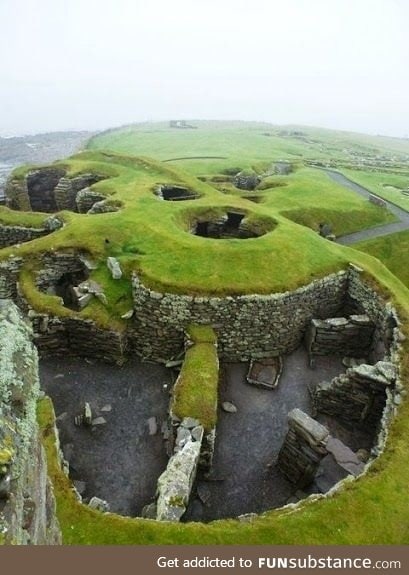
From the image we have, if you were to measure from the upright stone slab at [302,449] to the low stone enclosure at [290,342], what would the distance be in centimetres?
4

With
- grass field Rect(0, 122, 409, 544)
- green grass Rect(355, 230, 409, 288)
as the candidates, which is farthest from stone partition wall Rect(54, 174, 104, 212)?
green grass Rect(355, 230, 409, 288)

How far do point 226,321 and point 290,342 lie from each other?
4260mm

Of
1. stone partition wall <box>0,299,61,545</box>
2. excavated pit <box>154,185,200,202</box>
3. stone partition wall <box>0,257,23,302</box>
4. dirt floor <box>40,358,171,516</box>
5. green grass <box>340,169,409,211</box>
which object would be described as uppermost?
stone partition wall <box>0,299,61,545</box>

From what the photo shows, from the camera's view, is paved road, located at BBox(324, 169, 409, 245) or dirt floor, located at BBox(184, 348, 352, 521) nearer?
dirt floor, located at BBox(184, 348, 352, 521)

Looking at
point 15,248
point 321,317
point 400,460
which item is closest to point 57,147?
point 15,248

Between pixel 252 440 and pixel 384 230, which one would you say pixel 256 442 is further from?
pixel 384 230

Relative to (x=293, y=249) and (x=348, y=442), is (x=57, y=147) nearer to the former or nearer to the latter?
(x=293, y=249)

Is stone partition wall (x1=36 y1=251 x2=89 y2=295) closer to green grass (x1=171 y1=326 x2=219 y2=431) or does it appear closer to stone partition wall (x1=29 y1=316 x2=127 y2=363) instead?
stone partition wall (x1=29 y1=316 x2=127 y2=363)

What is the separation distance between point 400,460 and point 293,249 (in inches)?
560

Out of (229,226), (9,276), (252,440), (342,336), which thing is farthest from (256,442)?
(229,226)

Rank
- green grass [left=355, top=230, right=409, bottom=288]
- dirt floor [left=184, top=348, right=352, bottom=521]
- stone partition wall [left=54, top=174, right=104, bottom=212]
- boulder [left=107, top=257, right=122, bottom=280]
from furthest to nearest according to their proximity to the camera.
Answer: stone partition wall [left=54, top=174, right=104, bottom=212] < green grass [left=355, top=230, right=409, bottom=288] < boulder [left=107, top=257, right=122, bottom=280] < dirt floor [left=184, top=348, right=352, bottom=521]

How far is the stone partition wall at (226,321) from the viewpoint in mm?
20391

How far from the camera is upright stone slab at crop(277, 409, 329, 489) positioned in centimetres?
1448

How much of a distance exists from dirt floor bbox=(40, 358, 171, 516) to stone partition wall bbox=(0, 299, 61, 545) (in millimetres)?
10203
